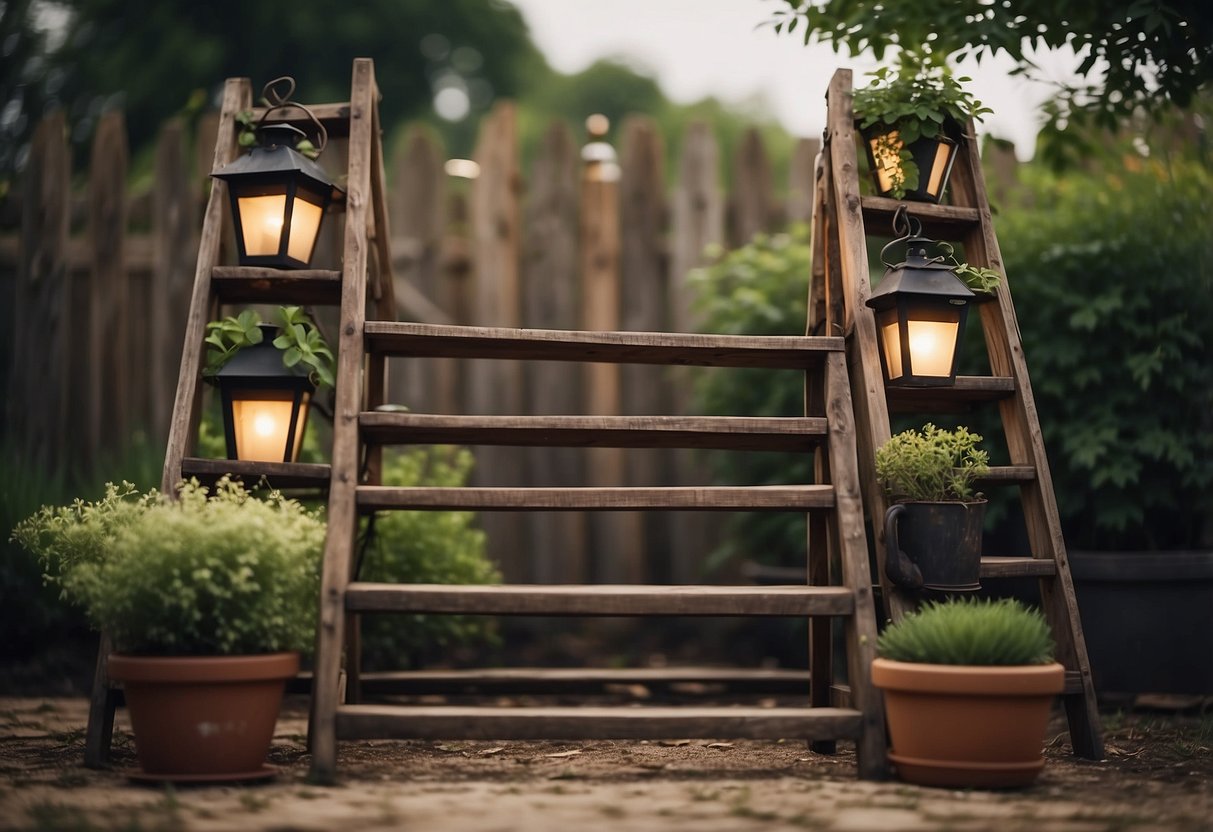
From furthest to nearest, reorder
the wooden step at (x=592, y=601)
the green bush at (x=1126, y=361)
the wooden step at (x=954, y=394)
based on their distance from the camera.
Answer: the green bush at (x=1126, y=361) → the wooden step at (x=954, y=394) → the wooden step at (x=592, y=601)

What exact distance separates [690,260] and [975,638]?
3.52 metres

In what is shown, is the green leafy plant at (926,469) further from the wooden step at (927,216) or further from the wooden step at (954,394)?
the wooden step at (927,216)

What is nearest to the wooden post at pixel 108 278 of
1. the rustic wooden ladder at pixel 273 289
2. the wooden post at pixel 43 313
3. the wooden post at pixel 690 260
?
the wooden post at pixel 43 313

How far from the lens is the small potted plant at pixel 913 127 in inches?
136

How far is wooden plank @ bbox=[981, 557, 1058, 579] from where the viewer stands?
307 cm

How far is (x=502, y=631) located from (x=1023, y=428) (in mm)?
3211

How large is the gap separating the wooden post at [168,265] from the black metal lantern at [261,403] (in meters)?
2.25

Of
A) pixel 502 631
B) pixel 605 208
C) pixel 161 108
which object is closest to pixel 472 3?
pixel 161 108

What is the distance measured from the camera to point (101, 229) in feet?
18.0

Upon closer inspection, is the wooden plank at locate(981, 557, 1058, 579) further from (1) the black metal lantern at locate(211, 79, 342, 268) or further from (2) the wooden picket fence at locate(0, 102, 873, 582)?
(2) the wooden picket fence at locate(0, 102, 873, 582)

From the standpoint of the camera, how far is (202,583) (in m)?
2.53

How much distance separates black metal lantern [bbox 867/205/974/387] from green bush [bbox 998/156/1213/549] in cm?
123

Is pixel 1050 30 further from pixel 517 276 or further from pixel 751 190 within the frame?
pixel 517 276

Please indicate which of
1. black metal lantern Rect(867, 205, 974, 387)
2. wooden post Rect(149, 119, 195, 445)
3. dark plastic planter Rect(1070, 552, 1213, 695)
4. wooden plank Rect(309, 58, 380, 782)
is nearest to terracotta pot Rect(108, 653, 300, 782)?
wooden plank Rect(309, 58, 380, 782)
